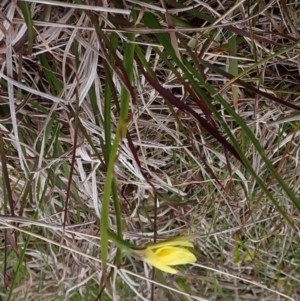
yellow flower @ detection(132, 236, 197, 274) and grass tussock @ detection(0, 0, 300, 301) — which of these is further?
→ grass tussock @ detection(0, 0, 300, 301)

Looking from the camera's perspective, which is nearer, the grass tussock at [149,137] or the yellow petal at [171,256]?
the yellow petal at [171,256]

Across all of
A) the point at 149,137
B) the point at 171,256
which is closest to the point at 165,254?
the point at 171,256

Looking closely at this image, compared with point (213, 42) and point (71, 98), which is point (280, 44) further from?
point (71, 98)

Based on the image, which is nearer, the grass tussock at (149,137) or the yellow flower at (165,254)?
the yellow flower at (165,254)

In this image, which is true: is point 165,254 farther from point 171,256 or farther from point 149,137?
point 149,137


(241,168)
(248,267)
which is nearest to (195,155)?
(241,168)
